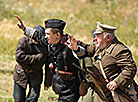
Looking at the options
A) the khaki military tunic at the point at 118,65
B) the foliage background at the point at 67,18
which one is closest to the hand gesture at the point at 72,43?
the khaki military tunic at the point at 118,65

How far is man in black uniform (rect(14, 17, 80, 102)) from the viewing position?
5.31m

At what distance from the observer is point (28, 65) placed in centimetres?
606

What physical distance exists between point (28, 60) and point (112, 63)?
194 centimetres

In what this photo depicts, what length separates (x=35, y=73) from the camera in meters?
6.19

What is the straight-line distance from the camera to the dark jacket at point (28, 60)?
5965 mm

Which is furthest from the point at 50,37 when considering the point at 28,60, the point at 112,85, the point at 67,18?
the point at 67,18

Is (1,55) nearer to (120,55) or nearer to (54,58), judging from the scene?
(54,58)

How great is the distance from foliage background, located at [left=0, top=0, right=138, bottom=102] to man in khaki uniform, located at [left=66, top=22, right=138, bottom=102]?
320cm

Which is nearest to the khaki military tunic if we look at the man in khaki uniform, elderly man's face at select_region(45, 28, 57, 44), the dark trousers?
the man in khaki uniform

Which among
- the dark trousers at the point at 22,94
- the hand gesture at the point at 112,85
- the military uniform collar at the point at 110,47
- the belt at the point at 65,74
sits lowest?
the dark trousers at the point at 22,94

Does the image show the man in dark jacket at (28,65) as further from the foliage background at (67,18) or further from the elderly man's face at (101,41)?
the foliage background at (67,18)

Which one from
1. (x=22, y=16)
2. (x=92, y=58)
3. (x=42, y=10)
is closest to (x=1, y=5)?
(x=22, y=16)

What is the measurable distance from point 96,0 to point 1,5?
24.1ft

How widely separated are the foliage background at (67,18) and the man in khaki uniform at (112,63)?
320cm
